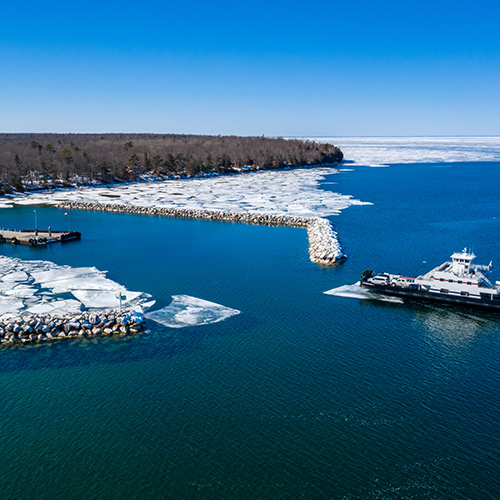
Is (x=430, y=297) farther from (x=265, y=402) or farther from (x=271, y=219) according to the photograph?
(x=271, y=219)

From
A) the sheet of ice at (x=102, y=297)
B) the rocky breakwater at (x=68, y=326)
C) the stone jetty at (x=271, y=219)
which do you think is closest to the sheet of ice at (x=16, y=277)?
the sheet of ice at (x=102, y=297)

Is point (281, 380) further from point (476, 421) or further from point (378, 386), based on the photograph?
point (476, 421)

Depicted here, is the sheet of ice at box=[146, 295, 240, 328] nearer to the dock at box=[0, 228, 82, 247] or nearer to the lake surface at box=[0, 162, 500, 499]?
the lake surface at box=[0, 162, 500, 499]

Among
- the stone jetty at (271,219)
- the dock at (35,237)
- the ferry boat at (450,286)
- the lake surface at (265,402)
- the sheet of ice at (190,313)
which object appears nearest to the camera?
the lake surface at (265,402)

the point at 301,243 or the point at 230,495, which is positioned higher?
the point at 301,243

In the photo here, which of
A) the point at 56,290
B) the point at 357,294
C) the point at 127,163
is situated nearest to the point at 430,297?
the point at 357,294

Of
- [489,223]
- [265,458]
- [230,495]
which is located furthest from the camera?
[489,223]

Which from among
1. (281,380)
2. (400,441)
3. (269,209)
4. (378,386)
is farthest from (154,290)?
(269,209)

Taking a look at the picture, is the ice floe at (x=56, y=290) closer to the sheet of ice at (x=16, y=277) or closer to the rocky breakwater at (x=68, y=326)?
the sheet of ice at (x=16, y=277)
